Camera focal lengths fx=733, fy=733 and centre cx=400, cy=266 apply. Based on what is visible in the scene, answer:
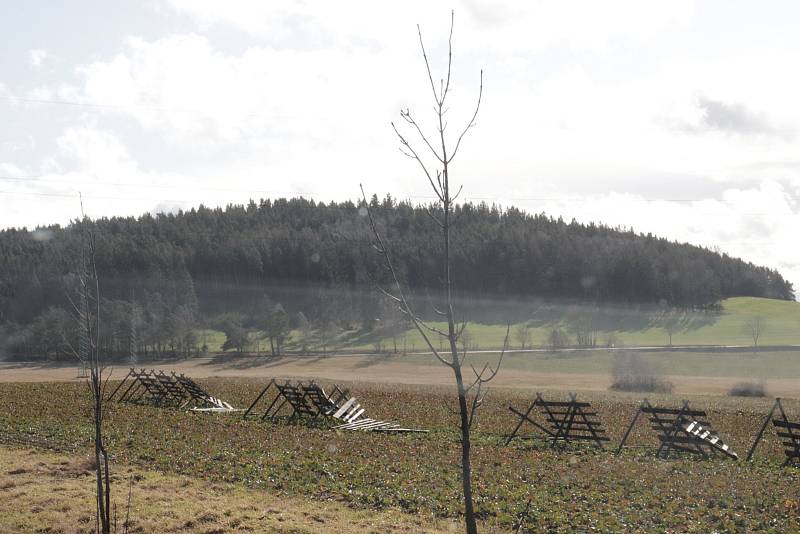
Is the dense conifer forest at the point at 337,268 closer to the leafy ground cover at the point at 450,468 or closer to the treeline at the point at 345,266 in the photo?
the treeline at the point at 345,266

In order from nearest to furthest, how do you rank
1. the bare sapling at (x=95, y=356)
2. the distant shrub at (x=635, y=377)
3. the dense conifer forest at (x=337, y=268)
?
the bare sapling at (x=95, y=356), the distant shrub at (x=635, y=377), the dense conifer forest at (x=337, y=268)

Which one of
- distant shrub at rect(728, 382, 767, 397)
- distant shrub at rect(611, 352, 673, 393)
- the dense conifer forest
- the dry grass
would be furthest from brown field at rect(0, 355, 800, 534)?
the dense conifer forest

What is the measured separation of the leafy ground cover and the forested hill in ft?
345

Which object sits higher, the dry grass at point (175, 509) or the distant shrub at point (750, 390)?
the dry grass at point (175, 509)

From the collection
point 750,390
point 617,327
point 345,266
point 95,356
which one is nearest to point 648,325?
point 617,327

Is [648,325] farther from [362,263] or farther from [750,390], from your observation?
[750,390]

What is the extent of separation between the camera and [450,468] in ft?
57.6

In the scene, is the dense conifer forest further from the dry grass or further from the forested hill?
the dry grass

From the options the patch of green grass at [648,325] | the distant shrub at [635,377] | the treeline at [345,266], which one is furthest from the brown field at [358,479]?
the treeline at [345,266]

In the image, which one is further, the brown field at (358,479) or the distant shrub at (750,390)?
the distant shrub at (750,390)

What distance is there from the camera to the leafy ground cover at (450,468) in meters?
13.2

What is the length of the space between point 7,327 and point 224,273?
50656 mm

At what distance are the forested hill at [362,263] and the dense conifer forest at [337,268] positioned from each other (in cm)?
24

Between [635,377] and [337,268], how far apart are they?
104616 mm
